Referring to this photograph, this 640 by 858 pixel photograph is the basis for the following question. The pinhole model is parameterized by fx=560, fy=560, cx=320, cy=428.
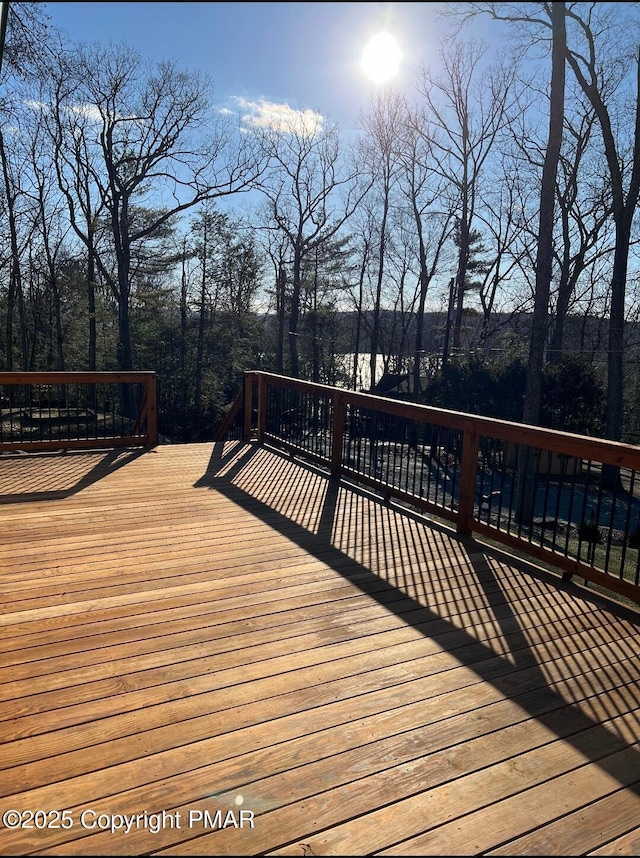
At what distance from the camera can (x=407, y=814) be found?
1568 mm

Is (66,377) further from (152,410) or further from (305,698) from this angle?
(305,698)

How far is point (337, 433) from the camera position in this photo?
17.5 ft

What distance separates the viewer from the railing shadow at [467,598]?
205 centimetres

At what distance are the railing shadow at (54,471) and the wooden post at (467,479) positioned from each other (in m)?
3.08

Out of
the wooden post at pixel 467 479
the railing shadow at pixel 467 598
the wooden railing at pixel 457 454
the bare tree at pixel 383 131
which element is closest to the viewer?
the railing shadow at pixel 467 598

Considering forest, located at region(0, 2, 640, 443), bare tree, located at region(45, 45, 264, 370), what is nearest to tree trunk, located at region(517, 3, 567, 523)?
forest, located at region(0, 2, 640, 443)

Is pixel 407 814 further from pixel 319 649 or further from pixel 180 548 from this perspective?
pixel 180 548

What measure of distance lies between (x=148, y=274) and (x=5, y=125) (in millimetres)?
7158

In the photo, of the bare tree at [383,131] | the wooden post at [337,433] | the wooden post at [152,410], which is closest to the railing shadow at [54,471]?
the wooden post at [152,410]

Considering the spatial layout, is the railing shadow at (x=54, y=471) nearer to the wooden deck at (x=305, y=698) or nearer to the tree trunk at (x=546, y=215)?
the wooden deck at (x=305, y=698)

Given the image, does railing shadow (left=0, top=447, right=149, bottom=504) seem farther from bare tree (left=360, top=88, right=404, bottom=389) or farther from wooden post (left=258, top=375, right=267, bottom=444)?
bare tree (left=360, top=88, right=404, bottom=389)

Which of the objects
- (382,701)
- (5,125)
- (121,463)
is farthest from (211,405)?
(382,701)

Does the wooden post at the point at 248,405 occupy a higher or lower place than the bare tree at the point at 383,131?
lower

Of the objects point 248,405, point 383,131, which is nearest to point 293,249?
point 383,131
